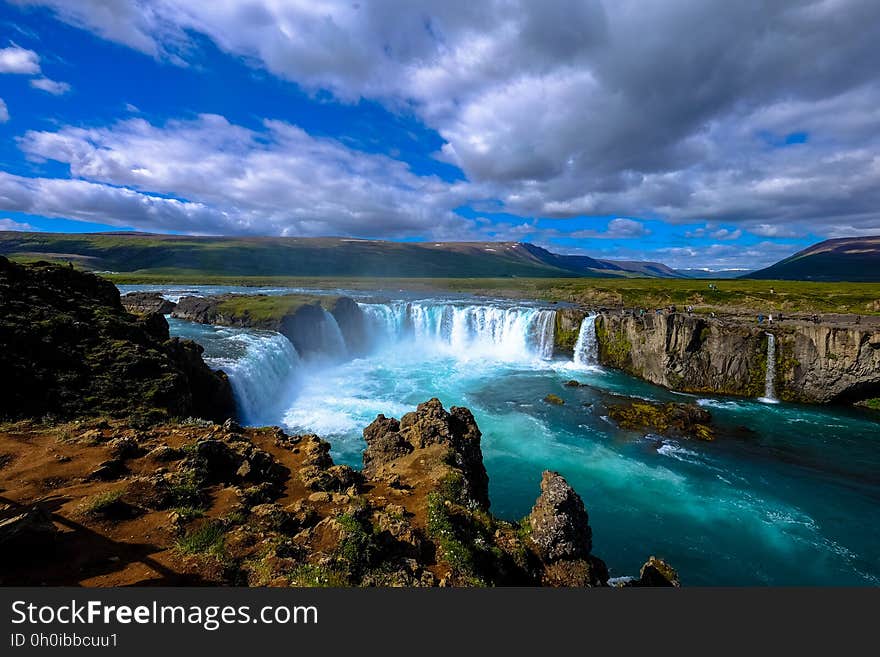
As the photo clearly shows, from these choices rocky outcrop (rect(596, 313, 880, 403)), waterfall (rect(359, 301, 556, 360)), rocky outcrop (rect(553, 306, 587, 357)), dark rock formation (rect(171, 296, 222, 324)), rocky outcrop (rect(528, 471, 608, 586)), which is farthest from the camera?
dark rock formation (rect(171, 296, 222, 324))

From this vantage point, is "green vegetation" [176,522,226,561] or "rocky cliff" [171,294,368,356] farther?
"rocky cliff" [171,294,368,356]

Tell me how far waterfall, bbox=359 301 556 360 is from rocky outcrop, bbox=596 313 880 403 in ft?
49.3

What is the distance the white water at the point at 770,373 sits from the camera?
142 feet

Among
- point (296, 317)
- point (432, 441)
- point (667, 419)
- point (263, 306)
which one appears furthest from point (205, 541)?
point (263, 306)

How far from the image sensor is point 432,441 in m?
18.0

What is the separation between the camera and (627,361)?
5288 centimetres

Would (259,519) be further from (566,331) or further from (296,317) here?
(566,331)

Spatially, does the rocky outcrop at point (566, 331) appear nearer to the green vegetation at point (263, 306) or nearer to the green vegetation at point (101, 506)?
the green vegetation at point (263, 306)

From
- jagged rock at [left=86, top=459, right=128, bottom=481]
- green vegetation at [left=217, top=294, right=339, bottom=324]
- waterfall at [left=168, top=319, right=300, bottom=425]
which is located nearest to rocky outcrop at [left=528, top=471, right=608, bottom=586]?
jagged rock at [left=86, top=459, right=128, bottom=481]

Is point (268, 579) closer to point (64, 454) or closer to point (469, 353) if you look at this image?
point (64, 454)

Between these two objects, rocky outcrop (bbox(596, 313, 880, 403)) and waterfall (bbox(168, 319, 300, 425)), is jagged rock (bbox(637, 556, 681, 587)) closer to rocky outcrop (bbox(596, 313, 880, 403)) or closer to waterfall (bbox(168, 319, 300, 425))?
waterfall (bbox(168, 319, 300, 425))

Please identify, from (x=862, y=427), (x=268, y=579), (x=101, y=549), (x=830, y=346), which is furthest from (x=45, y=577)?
(x=830, y=346)

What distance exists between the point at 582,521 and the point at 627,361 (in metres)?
46.1

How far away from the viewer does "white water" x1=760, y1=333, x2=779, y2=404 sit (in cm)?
4331
